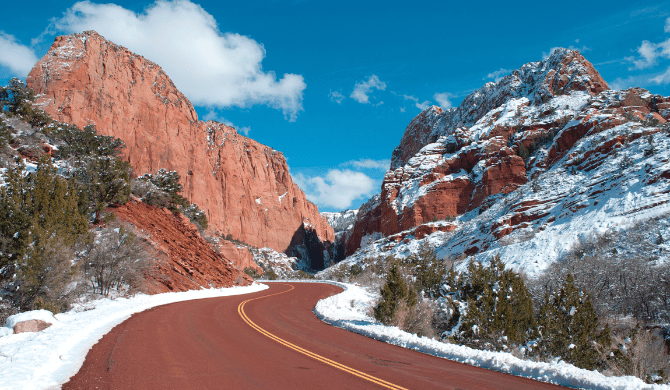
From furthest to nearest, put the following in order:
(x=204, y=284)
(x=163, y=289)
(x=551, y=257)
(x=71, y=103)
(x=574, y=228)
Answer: (x=71, y=103), (x=574, y=228), (x=551, y=257), (x=204, y=284), (x=163, y=289)

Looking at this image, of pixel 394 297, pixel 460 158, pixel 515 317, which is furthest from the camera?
pixel 460 158

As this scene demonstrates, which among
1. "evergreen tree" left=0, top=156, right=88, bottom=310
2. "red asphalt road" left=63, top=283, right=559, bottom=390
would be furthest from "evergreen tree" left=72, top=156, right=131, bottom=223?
"red asphalt road" left=63, top=283, right=559, bottom=390

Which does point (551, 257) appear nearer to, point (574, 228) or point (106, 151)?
point (574, 228)

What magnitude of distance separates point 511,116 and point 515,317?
93.0 metres

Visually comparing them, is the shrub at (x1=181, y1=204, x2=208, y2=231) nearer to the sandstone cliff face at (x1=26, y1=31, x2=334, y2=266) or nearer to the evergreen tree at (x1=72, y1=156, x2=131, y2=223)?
the evergreen tree at (x1=72, y1=156, x2=131, y2=223)

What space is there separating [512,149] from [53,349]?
310ft

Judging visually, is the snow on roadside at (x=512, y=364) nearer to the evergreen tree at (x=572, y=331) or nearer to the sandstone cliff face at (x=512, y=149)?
the evergreen tree at (x=572, y=331)

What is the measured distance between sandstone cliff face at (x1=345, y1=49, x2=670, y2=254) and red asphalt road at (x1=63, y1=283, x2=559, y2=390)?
164 ft

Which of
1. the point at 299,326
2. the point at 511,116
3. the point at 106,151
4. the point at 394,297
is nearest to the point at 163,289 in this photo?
the point at 299,326

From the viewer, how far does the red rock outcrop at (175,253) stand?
23013mm

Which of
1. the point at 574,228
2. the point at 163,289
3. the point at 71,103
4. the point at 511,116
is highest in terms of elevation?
the point at 511,116

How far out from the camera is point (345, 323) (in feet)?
45.2

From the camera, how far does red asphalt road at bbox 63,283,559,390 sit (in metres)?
6.08

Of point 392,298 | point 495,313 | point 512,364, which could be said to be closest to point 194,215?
point 392,298
